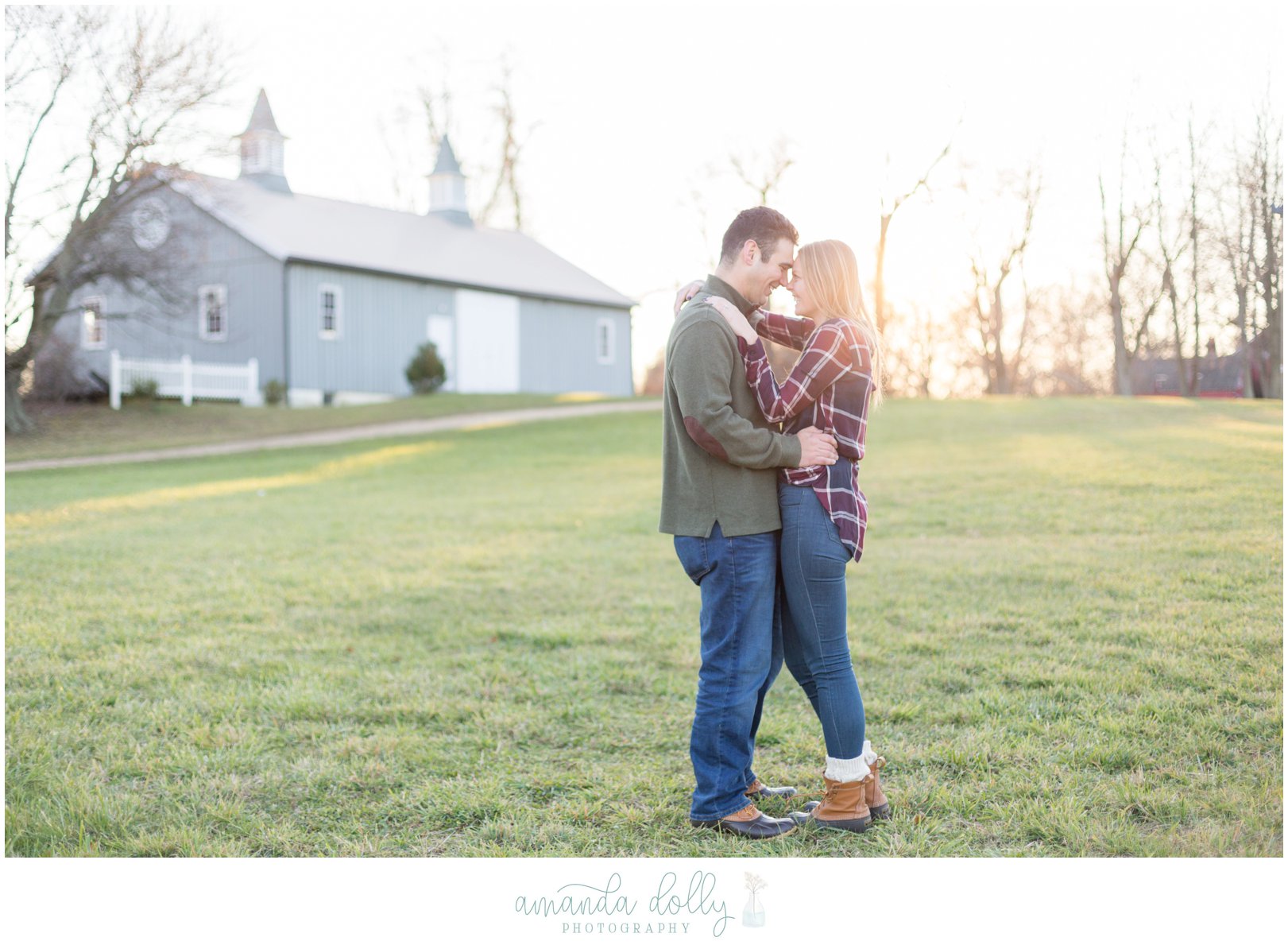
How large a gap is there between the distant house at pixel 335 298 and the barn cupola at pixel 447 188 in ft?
0.11

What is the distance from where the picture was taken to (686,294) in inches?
144

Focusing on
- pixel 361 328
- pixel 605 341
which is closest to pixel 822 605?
pixel 361 328

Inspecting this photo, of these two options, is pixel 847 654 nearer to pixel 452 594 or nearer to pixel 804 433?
pixel 804 433

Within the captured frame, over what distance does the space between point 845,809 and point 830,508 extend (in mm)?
961

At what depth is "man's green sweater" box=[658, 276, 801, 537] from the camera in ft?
10.3

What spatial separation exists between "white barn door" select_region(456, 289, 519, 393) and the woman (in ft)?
81.3

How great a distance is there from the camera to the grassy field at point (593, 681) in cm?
338

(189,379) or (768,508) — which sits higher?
(189,379)

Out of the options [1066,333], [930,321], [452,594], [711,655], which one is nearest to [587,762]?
[711,655]

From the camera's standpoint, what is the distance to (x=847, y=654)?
131 inches

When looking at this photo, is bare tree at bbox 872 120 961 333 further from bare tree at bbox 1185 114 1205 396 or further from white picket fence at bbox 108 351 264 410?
white picket fence at bbox 108 351 264 410

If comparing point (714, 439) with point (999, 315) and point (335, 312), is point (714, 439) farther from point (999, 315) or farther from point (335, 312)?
point (999, 315)

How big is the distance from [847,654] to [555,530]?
653 centimetres

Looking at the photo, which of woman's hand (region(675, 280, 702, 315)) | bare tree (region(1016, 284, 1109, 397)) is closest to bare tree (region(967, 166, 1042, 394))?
bare tree (region(1016, 284, 1109, 397))
